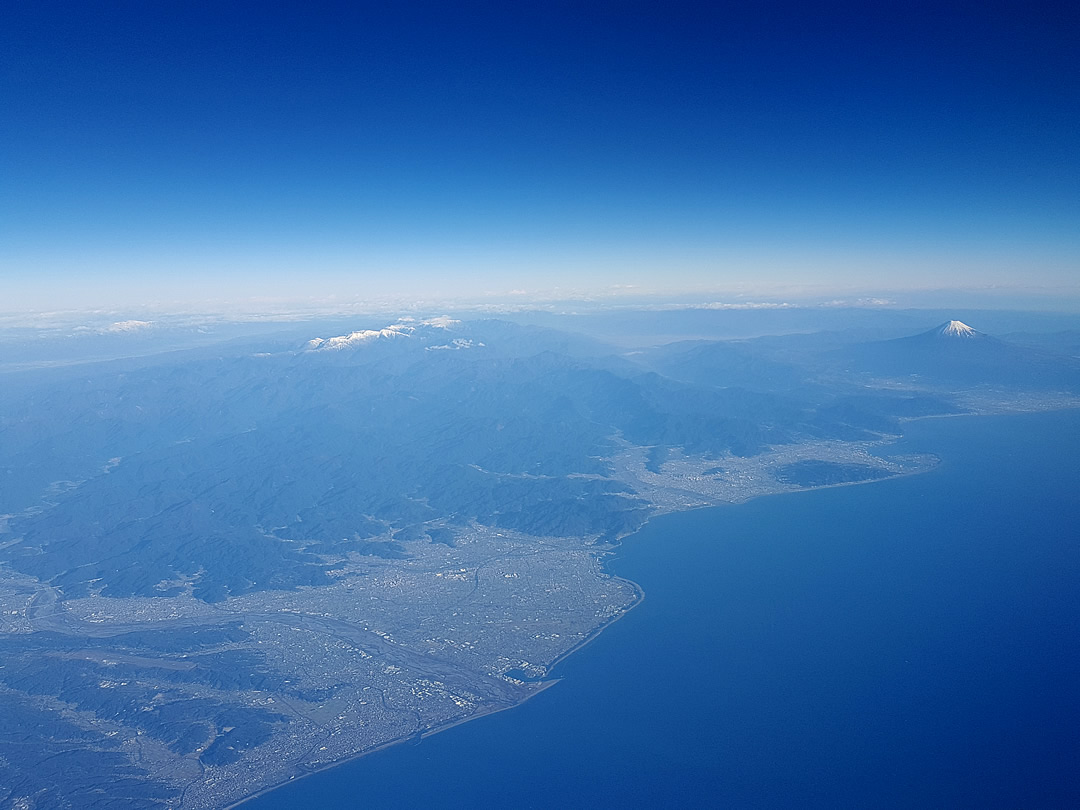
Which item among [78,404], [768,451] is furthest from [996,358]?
[78,404]

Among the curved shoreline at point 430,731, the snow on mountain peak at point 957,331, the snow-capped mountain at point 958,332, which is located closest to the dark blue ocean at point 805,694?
the curved shoreline at point 430,731

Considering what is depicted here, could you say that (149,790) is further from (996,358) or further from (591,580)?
(996,358)

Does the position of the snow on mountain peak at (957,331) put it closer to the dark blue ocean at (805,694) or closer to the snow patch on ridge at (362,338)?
the dark blue ocean at (805,694)

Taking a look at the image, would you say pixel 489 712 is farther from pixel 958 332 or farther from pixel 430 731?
pixel 958 332

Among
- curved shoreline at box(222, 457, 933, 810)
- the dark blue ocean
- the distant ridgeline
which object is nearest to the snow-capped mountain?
the distant ridgeline

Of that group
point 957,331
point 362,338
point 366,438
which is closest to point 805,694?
point 366,438

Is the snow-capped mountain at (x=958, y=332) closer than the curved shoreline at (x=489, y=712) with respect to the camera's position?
No

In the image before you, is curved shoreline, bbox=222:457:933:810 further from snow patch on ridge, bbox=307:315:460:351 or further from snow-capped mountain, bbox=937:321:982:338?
snow-capped mountain, bbox=937:321:982:338
